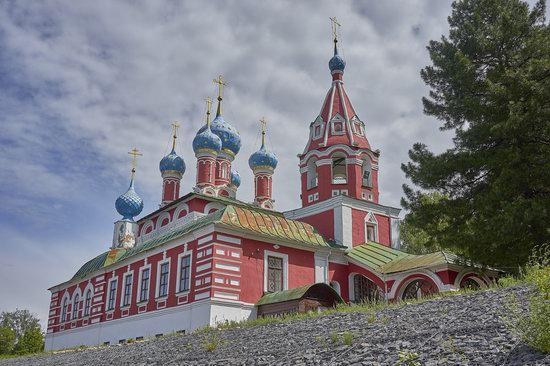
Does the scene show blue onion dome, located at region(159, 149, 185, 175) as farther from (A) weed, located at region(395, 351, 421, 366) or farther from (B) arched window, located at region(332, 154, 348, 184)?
(A) weed, located at region(395, 351, 421, 366)

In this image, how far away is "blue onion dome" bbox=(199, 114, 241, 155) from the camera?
116 feet

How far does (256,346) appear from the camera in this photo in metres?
9.03

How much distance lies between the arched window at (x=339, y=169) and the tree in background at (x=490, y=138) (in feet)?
29.7

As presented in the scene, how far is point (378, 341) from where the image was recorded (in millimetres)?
7379

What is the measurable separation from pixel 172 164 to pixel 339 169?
45.9ft

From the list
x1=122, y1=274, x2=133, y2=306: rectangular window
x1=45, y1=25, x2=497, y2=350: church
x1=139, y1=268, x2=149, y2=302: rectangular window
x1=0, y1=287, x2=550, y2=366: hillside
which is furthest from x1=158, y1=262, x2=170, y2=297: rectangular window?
x1=0, y1=287, x2=550, y2=366: hillside

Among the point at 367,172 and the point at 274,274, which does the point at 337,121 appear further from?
the point at 274,274

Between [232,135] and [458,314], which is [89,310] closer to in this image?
[232,135]

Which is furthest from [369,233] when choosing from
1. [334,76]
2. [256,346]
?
[256,346]

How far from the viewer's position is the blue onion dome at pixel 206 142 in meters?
33.0

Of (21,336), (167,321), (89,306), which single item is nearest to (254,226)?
(167,321)

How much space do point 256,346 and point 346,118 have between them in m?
20.2

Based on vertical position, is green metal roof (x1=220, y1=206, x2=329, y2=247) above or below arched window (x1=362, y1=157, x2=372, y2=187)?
below

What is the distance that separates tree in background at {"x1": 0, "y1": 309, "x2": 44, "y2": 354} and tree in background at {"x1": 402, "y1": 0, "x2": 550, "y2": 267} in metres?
30.5
